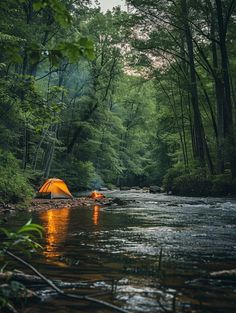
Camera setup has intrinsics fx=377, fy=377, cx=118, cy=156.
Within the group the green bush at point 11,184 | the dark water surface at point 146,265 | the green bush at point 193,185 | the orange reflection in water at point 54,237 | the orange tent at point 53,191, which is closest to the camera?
the dark water surface at point 146,265

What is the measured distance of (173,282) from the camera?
416cm

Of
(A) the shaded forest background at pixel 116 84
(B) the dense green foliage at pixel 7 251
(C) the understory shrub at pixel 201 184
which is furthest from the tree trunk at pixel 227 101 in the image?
Result: (B) the dense green foliage at pixel 7 251

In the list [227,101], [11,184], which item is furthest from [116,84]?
[11,184]

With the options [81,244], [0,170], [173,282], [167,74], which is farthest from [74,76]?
[173,282]

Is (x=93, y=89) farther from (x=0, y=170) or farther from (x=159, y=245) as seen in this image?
(x=159, y=245)

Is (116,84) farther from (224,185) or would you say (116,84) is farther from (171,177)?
(224,185)

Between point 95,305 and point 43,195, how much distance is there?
17733 millimetres

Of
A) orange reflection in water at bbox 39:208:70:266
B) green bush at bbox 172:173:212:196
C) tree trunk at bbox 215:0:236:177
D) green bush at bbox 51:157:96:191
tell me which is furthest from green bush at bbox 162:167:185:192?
orange reflection in water at bbox 39:208:70:266

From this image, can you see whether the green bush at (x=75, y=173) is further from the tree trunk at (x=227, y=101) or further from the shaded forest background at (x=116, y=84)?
the tree trunk at (x=227, y=101)

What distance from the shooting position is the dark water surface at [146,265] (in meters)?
3.47

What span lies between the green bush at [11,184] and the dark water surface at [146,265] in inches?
250

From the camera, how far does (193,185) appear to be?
1024 inches

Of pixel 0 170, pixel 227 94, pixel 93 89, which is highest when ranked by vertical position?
pixel 93 89

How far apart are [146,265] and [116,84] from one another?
33333mm
